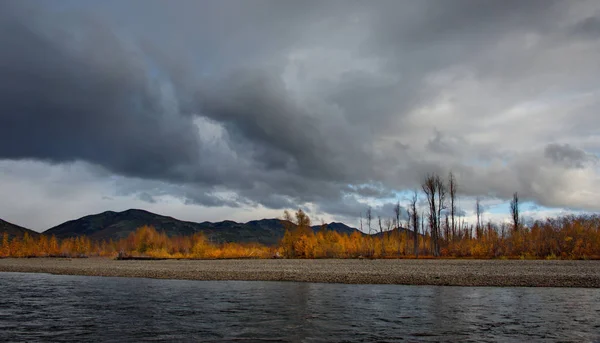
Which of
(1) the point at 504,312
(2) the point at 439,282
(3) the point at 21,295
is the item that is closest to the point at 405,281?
(2) the point at 439,282

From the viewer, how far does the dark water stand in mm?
19609

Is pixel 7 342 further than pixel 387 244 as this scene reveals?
No

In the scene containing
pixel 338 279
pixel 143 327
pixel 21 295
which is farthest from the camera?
pixel 338 279

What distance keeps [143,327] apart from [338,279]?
3298 centimetres

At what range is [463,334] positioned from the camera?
1962cm

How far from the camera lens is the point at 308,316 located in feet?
82.9

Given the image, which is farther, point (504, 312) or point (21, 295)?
point (21, 295)

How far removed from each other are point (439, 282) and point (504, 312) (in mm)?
20535

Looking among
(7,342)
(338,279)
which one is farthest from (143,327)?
(338,279)

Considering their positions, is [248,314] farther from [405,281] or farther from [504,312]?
[405,281]

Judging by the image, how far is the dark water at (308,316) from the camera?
19.6 metres

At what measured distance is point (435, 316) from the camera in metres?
24.8

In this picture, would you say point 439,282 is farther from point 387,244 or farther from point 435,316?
point 387,244

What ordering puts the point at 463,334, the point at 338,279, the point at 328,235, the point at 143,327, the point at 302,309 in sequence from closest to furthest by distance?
the point at 463,334, the point at 143,327, the point at 302,309, the point at 338,279, the point at 328,235
